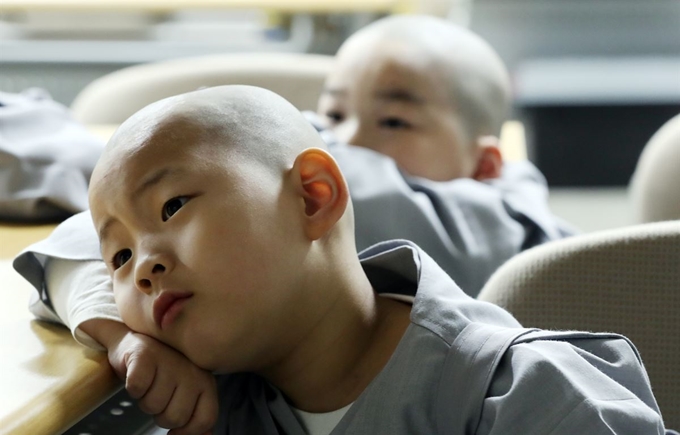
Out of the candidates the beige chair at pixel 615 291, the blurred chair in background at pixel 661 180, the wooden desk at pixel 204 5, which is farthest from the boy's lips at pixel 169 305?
the wooden desk at pixel 204 5

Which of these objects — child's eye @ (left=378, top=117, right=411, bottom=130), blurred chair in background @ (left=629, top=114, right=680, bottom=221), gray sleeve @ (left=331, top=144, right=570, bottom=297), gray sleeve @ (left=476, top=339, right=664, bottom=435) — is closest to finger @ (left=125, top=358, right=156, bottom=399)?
gray sleeve @ (left=476, top=339, right=664, bottom=435)

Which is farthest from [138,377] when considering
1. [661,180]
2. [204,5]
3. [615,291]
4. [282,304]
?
[204,5]

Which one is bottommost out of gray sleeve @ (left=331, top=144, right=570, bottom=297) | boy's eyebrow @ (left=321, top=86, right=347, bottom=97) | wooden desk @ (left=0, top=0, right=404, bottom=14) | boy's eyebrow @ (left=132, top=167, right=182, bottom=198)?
wooden desk @ (left=0, top=0, right=404, bottom=14)

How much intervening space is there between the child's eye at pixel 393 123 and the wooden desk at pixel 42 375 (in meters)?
0.74

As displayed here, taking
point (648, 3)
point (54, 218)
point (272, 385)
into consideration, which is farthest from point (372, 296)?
point (648, 3)

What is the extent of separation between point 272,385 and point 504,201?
61 cm

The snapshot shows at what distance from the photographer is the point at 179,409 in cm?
76

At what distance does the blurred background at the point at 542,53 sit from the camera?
3.32 meters

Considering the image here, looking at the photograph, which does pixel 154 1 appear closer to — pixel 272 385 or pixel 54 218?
pixel 54 218

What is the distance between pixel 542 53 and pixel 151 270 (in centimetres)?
338

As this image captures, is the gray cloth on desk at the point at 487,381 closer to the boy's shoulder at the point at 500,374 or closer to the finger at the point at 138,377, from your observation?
the boy's shoulder at the point at 500,374

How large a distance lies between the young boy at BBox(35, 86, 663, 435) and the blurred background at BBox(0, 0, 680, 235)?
8.05ft

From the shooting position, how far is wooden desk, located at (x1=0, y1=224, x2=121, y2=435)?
64 cm

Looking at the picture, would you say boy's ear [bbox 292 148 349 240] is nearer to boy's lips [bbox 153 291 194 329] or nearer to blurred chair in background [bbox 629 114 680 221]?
boy's lips [bbox 153 291 194 329]
